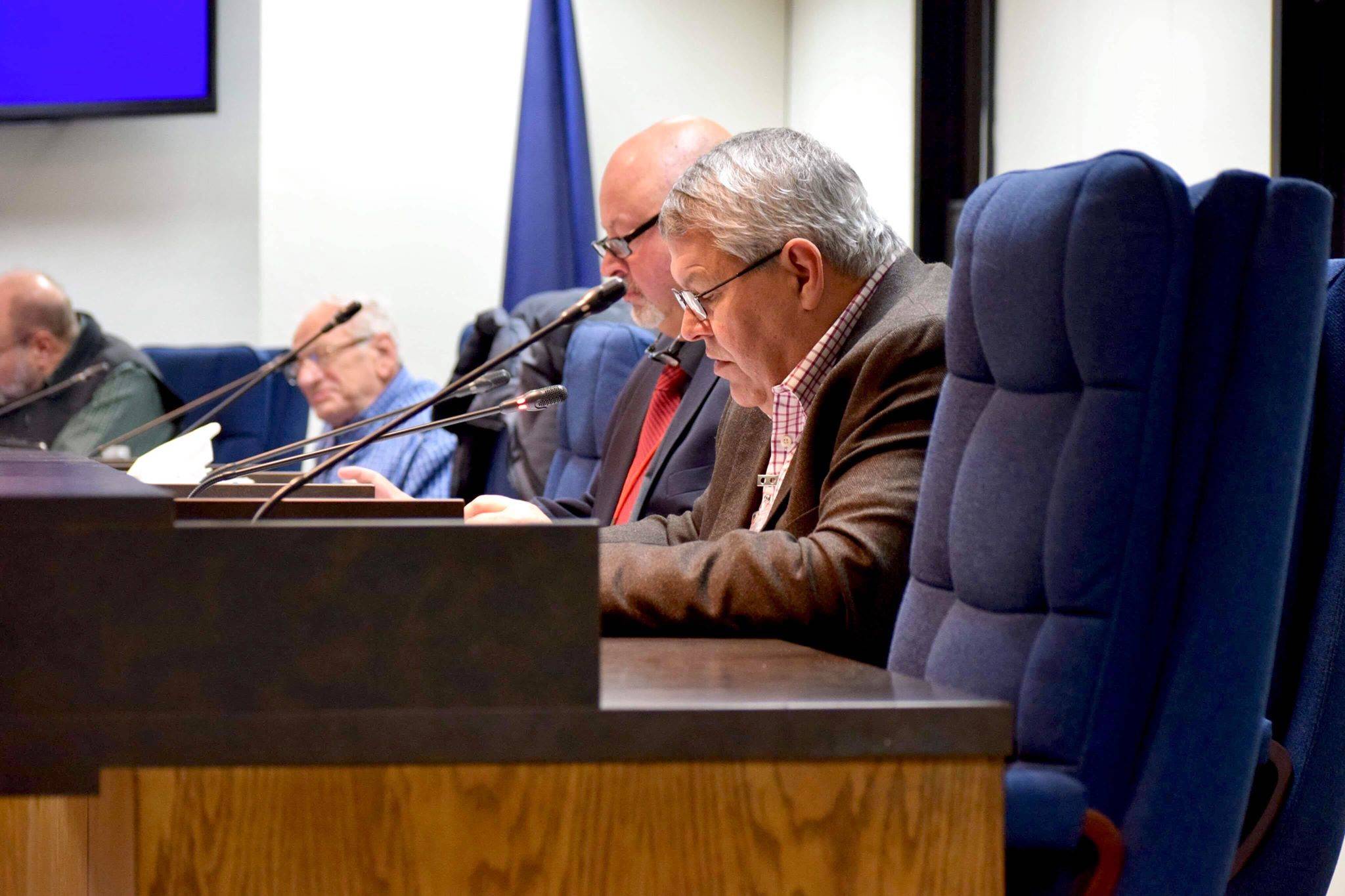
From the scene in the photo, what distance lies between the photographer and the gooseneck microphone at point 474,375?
1384 millimetres

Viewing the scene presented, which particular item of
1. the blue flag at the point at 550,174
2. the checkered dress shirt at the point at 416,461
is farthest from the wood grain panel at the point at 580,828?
the blue flag at the point at 550,174

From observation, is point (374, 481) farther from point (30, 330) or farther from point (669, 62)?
point (669, 62)

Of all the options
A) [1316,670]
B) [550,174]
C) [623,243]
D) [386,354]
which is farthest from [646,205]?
[550,174]

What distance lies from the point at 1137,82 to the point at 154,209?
12.9ft

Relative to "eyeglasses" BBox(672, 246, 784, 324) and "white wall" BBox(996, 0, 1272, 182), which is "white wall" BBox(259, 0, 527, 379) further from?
"eyeglasses" BBox(672, 246, 784, 324)

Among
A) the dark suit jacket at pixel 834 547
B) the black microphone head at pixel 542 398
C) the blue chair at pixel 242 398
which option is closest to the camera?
the dark suit jacket at pixel 834 547

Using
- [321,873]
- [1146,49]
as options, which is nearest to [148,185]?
[1146,49]

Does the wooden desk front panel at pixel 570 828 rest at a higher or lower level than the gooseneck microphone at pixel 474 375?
lower

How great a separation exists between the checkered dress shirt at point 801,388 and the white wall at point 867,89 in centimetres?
237

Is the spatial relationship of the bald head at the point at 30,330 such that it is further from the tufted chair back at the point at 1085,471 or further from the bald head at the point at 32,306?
the tufted chair back at the point at 1085,471

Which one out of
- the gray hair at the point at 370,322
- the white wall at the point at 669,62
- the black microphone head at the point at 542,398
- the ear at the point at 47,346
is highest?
the white wall at the point at 669,62

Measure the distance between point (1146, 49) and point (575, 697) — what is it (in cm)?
290

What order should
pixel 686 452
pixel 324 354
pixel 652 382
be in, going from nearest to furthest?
pixel 686 452 → pixel 652 382 → pixel 324 354

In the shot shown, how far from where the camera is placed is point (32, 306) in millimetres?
4977
